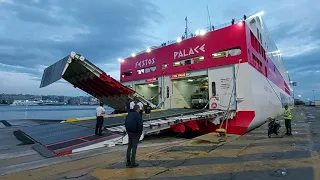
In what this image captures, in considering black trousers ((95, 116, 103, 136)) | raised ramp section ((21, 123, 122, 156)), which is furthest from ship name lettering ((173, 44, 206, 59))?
raised ramp section ((21, 123, 122, 156))

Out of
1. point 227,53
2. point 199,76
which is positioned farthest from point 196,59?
point 227,53

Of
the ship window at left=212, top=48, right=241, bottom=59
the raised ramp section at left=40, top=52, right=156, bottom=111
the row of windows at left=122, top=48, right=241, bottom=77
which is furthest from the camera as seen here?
the row of windows at left=122, top=48, right=241, bottom=77

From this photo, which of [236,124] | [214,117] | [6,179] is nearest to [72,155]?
[6,179]

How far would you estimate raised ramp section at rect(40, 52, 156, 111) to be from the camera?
11034 mm

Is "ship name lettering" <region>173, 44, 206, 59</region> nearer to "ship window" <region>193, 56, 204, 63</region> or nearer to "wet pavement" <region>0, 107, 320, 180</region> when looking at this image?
"ship window" <region>193, 56, 204, 63</region>

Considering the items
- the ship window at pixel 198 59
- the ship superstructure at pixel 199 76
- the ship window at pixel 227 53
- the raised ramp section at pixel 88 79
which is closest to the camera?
the raised ramp section at pixel 88 79

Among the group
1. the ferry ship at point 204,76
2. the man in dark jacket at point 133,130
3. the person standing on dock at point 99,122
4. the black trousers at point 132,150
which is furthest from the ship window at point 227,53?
the black trousers at point 132,150

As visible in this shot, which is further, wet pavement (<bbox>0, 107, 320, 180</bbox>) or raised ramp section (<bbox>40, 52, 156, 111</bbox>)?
raised ramp section (<bbox>40, 52, 156, 111</bbox>)

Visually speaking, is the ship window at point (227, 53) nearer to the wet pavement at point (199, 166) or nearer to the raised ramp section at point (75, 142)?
the wet pavement at point (199, 166)

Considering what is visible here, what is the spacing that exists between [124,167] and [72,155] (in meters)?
2.02

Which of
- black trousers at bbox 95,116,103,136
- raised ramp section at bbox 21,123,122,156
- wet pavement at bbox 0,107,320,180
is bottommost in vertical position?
wet pavement at bbox 0,107,320,180

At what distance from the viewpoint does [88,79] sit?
13.4 m

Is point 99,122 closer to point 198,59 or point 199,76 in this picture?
point 199,76

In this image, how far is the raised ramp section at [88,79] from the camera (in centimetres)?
1103
